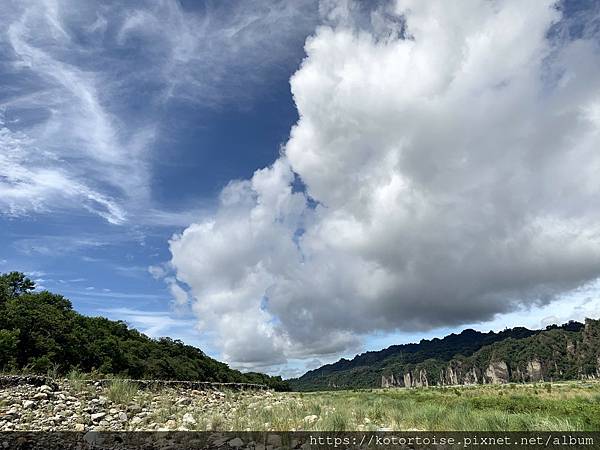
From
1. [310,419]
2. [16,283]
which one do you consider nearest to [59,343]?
[16,283]

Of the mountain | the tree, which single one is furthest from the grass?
the tree

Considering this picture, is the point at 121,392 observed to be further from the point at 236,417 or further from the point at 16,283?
the point at 16,283

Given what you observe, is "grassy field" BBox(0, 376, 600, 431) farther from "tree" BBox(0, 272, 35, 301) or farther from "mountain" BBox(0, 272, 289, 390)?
"tree" BBox(0, 272, 35, 301)

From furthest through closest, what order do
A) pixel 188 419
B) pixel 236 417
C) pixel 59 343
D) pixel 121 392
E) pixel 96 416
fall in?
pixel 59 343, pixel 121 392, pixel 236 417, pixel 188 419, pixel 96 416

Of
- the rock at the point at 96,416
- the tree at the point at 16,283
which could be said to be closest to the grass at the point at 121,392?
the rock at the point at 96,416

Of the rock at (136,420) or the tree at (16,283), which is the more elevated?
the tree at (16,283)

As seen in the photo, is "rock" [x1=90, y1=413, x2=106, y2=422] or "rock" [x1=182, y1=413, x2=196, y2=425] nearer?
"rock" [x1=90, y1=413, x2=106, y2=422]

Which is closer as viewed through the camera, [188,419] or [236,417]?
[188,419]

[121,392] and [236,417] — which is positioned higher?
[121,392]

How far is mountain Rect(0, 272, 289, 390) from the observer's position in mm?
32938

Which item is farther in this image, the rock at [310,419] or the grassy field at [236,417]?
the rock at [310,419]

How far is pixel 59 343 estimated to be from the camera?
128 feet

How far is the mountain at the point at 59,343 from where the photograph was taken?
32938 mm

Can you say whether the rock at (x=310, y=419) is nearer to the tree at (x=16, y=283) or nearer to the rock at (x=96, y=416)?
the rock at (x=96, y=416)
